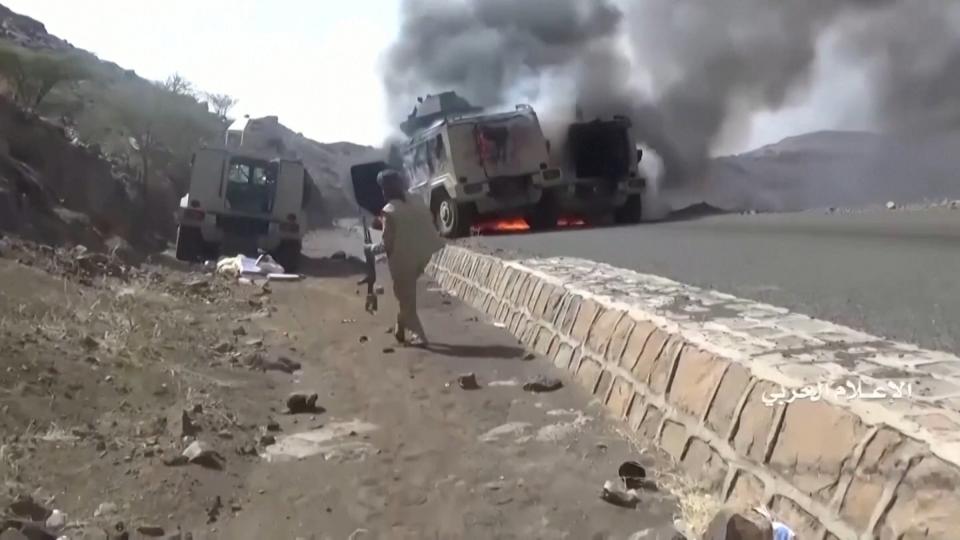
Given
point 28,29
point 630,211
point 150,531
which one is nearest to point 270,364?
point 150,531

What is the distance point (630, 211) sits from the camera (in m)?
21.5

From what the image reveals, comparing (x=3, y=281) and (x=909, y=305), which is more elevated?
(x=909, y=305)

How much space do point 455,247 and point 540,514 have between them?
9370mm

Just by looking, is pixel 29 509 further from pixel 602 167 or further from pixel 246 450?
pixel 602 167

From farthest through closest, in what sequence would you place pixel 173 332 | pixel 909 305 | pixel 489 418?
pixel 173 332, pixel 489 418, pixel 909 305

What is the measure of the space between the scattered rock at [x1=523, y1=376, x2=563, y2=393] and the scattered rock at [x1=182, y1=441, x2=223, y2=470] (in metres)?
2.20

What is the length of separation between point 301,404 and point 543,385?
1510 mm

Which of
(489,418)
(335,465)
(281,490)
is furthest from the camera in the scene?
(489,418)

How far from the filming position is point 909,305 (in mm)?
5285

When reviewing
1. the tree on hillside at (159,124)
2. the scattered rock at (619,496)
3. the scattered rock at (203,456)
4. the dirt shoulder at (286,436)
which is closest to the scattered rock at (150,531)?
the dirt shoulder at (286,436)

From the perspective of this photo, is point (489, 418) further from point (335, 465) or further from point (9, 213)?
point (9, 213)

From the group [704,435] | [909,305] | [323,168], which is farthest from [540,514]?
[323,168]

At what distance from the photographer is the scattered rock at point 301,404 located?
19.8 feet

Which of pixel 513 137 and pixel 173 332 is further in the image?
pixel 513 137
